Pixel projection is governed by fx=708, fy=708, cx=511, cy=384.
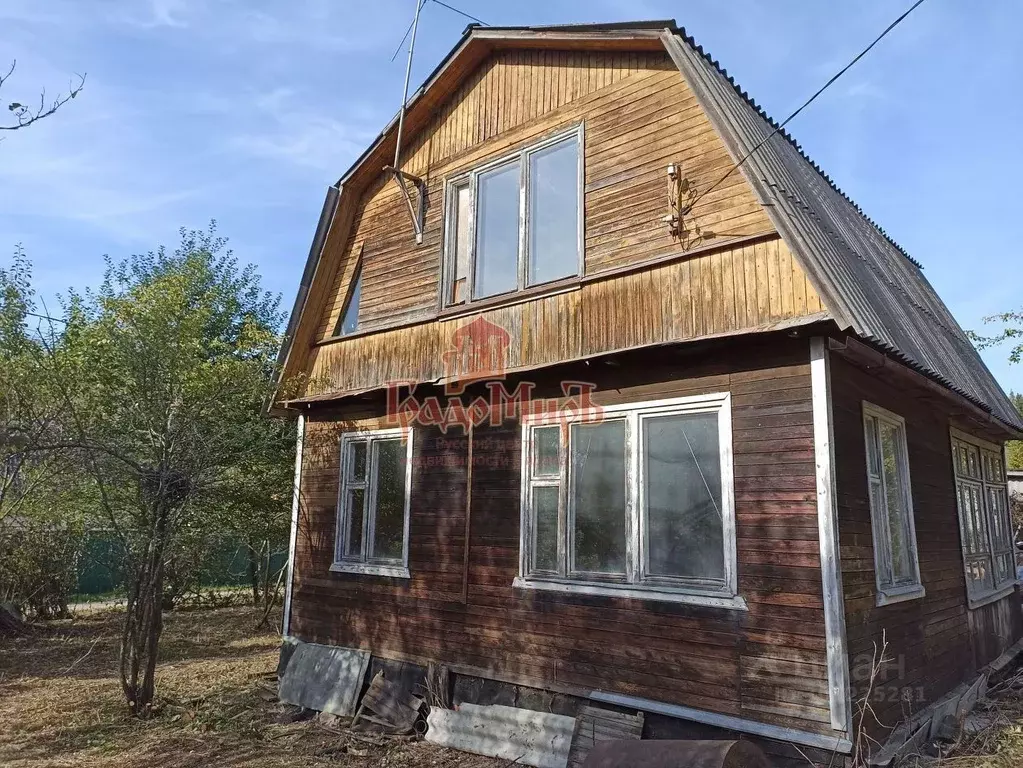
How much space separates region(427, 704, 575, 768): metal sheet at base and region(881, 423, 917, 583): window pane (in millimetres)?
3268

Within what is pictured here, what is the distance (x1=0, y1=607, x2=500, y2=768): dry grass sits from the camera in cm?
639

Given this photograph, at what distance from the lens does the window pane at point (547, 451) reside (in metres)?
6.82

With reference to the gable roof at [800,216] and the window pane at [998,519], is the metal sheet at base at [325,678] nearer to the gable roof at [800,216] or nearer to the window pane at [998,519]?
the gable roof at [800,216]

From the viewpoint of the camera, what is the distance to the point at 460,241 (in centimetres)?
845

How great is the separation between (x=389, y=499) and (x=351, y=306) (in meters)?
2.76

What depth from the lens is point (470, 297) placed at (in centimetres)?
802

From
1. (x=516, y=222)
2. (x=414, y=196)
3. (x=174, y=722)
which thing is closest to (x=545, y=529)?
(x=516, y=222)

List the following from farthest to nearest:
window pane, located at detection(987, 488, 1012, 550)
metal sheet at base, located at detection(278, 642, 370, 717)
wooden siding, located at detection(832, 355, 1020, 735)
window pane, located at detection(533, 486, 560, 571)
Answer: window pane, located at detection(987, 488, 1012, 550), metal sheet at base, located at detection(278, 642, 370, 717), window pane, located at detection(533, 486, 560, 571), wooden siding, located at detection(832, 355, 1020, 735)

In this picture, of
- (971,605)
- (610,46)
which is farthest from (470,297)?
(971,605)

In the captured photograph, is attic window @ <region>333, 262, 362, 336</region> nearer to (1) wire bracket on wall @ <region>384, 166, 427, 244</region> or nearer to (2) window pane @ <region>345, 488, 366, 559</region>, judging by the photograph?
(1) wire bracket on wall @ <region>384, 166, 427, 244</region>

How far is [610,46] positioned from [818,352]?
3.95 meters

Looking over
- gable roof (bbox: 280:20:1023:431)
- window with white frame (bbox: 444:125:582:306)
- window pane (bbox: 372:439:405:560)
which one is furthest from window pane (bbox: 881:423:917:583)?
window pane (bbox: 372:439:405:560)

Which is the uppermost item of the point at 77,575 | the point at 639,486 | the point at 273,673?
the point at 639,486

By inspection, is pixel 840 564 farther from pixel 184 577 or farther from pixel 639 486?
pixel 184 577
